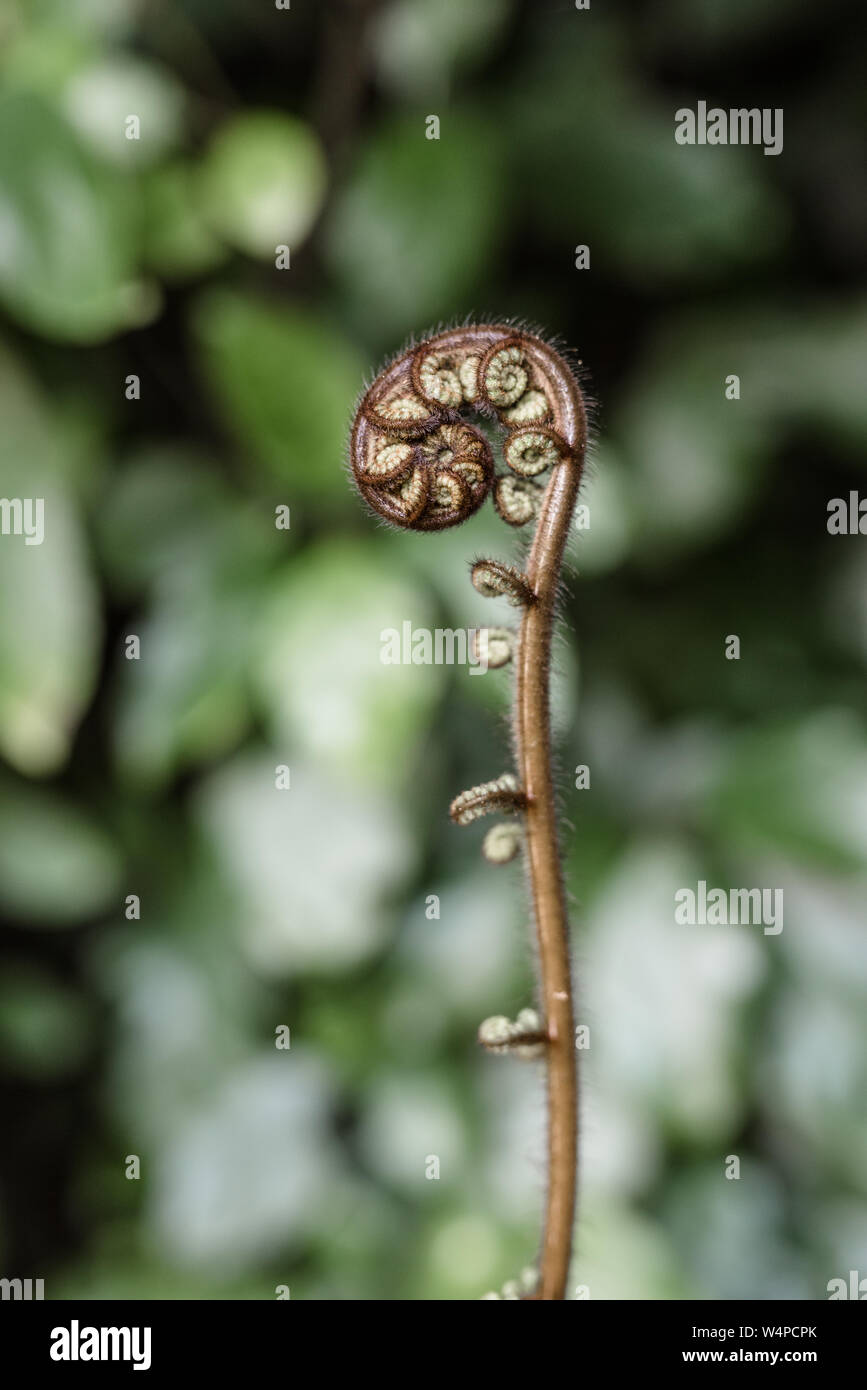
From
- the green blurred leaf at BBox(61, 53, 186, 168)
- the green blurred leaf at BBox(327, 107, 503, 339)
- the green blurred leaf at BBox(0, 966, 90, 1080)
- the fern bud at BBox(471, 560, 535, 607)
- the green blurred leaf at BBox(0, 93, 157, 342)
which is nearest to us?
the fern bud at BBox(471, 560, 535, 607)

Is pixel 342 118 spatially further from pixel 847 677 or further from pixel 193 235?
pixel 847 677

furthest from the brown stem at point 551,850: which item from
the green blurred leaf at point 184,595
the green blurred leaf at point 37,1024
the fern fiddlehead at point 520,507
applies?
the green blurred leaf at point 37,1024

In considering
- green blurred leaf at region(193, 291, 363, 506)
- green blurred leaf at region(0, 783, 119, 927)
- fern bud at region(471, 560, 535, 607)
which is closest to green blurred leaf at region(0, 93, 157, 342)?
green blurred leaf at region(193, 291, 363, 506)

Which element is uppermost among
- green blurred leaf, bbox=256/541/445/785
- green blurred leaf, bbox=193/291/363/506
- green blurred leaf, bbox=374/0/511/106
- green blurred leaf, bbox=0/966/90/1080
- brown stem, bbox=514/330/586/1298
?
green blurred leaf, bbox=374/0/511/106

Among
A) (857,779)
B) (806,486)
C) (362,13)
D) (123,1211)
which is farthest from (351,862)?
(362,13)

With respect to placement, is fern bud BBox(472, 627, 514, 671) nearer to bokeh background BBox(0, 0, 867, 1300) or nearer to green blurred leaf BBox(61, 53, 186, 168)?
bokeh background BBox(0, 0, 867, 1300)
